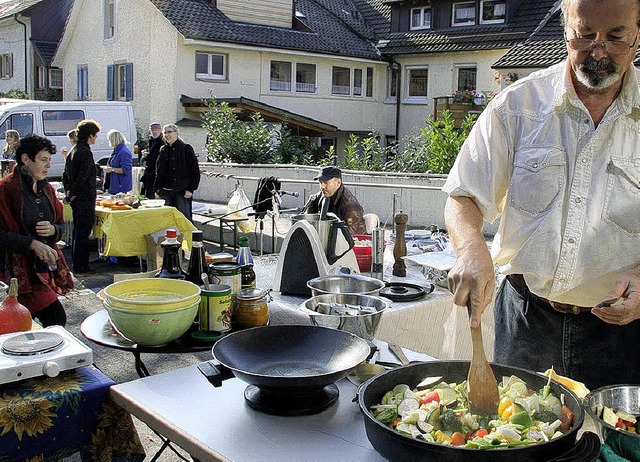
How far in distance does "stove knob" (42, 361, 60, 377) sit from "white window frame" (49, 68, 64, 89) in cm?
2890

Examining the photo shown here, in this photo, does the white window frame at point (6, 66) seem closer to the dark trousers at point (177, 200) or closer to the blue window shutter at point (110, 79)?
the blue window shutter at point (110, 79)

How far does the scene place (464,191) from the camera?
231 centimetres

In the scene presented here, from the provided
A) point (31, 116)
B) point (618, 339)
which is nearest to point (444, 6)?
point (31, 116)

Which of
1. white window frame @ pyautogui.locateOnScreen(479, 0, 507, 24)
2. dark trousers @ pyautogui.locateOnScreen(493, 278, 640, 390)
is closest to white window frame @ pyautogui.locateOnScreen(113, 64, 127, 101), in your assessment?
white window frame @ pyautogui.locateOnScreen(479, 0, 507, 24)

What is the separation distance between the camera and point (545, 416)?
5.46 feet

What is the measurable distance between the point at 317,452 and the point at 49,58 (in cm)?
2975

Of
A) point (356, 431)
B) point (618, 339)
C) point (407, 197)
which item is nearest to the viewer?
point (356, 431)

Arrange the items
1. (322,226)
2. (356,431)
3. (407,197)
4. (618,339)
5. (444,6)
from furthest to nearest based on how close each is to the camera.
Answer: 1. (444,6)
2. (407,197)
3. (322,226)
4. (618,339)
5. (356,431)

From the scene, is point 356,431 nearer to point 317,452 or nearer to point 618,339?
point 317,452

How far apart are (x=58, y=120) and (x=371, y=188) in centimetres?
861

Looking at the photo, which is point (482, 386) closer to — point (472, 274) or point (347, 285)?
point (472, 274)

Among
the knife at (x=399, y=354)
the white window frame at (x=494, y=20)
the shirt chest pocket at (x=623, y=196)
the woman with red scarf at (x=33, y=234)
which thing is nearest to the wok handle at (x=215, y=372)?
the knife at (x=399, y=354)

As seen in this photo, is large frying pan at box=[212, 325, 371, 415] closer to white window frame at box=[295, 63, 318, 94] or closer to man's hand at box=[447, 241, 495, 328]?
man's hand at box=[447, 241, 495, 328]

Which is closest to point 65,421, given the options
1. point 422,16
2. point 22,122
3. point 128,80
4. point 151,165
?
point 151,165
